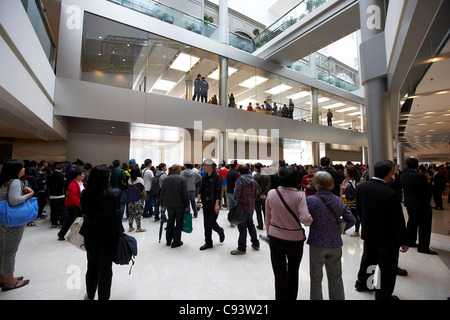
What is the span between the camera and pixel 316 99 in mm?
17406

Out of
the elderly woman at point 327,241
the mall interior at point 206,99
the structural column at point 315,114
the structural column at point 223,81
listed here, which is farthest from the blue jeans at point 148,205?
the structural column at point 315,114

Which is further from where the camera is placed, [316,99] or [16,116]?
[316,99]

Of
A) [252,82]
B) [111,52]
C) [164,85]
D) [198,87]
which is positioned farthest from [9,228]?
[252,82]

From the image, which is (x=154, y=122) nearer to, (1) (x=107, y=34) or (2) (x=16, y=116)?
(1) (x=107, y=34)

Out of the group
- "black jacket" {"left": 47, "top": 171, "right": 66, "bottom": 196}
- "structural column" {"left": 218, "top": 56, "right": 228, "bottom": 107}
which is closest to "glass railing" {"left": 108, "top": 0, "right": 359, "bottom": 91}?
"structural column" {"left": 218, "top": 56, "right": 228, "bottom": 107}

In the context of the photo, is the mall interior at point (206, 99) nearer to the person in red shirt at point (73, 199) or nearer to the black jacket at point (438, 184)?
the person in red shirt at point (73, 199)

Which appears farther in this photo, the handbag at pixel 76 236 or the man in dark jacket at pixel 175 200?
the man in dark jacket at pixel 175 200

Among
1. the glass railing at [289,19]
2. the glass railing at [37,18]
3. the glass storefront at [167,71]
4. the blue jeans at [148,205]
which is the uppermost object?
the glass railing at [289,19]

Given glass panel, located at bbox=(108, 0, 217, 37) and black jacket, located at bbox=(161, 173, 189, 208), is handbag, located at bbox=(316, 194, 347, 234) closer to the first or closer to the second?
black jacket, located at bbox=(161, 173, 189, 208)

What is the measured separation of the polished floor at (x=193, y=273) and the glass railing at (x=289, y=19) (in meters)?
11.6

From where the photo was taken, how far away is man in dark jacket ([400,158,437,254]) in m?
3.71

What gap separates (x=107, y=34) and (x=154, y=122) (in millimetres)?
4372

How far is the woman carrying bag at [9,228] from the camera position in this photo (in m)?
2.49

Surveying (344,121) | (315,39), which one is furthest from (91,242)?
(344,121)
